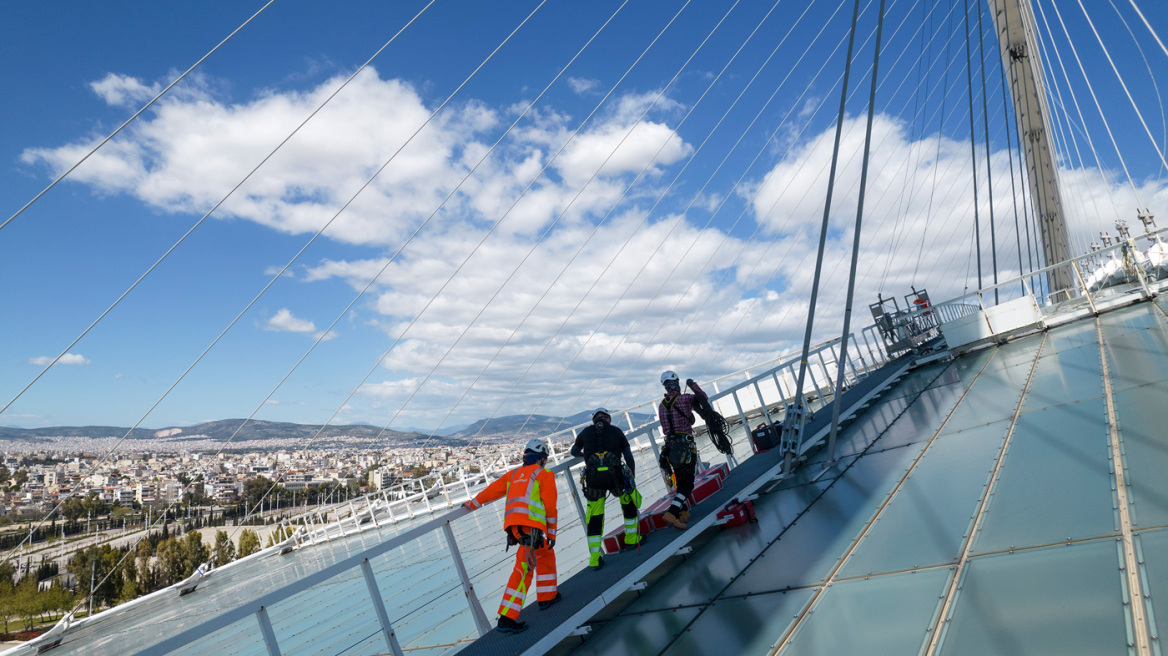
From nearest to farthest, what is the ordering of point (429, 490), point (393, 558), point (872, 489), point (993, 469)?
point (993, 469) → point (872, 489) → point (393, 558) → point (429, 490)

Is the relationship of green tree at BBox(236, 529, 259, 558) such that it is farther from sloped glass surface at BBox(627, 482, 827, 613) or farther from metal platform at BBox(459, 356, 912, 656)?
sloped glass surface at BBox(627, 482, 827, 613)

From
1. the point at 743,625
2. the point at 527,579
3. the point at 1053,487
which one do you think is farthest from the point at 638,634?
the point at 1053,487

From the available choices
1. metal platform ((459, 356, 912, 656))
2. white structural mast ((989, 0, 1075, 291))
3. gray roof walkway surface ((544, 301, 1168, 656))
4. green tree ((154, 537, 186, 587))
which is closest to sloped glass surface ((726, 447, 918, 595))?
gray roof walkway surface ((544, 301, 1168, 656))

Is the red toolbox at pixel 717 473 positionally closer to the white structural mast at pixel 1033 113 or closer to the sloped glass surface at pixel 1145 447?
the sloped glass surface at pixel 1145 447

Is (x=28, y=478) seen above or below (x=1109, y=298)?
above

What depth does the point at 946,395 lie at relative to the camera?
33.2 ft

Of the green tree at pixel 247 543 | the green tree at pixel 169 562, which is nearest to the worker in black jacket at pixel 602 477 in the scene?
the green tree at pixel 247 543

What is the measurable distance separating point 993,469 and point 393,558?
1060 cm

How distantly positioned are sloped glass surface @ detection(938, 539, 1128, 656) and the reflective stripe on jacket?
2.86m

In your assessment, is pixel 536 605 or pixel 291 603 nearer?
pixel 536 605

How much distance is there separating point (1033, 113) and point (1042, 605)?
29554 millimetres

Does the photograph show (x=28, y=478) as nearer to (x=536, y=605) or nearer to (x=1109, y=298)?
(x=536, y=605)

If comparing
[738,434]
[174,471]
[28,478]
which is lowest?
[738,434]

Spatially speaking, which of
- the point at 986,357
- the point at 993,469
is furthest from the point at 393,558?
the point at 986,357
